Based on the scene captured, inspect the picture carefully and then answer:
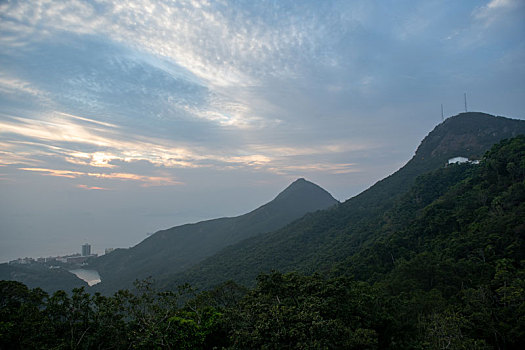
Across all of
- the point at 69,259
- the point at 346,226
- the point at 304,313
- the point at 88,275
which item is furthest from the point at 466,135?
the point at 69,259

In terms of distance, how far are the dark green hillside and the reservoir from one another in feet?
102

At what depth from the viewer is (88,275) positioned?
79938 millimetres

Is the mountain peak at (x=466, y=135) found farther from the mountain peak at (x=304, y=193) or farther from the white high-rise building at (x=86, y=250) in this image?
the white high-rise building at (x=86, y=250)

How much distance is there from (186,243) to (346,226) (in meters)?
55.1

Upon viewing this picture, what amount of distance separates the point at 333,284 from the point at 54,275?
73150 millimetres

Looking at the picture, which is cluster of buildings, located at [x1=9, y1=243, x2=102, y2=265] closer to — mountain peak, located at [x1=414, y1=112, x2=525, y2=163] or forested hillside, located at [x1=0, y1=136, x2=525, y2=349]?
forested hillside, located at [x1=0, y1=136, x2=525, y2=349]

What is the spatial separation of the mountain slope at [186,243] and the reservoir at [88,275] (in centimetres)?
162

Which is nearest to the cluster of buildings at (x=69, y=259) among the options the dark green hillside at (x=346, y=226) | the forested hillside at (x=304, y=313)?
the dark green hillside at (x=346, y=226)

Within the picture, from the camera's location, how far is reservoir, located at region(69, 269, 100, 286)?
2896 inches

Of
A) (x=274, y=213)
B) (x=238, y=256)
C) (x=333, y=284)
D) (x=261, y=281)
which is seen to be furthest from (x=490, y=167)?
(x=274, y=213)

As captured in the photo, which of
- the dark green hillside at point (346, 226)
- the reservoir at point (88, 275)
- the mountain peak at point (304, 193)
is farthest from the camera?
the mountain peak at point (304, 193)

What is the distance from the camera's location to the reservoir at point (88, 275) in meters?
73.6

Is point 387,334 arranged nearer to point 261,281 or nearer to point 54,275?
point 261,281

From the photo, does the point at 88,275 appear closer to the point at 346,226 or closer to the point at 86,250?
the point at 86,250
